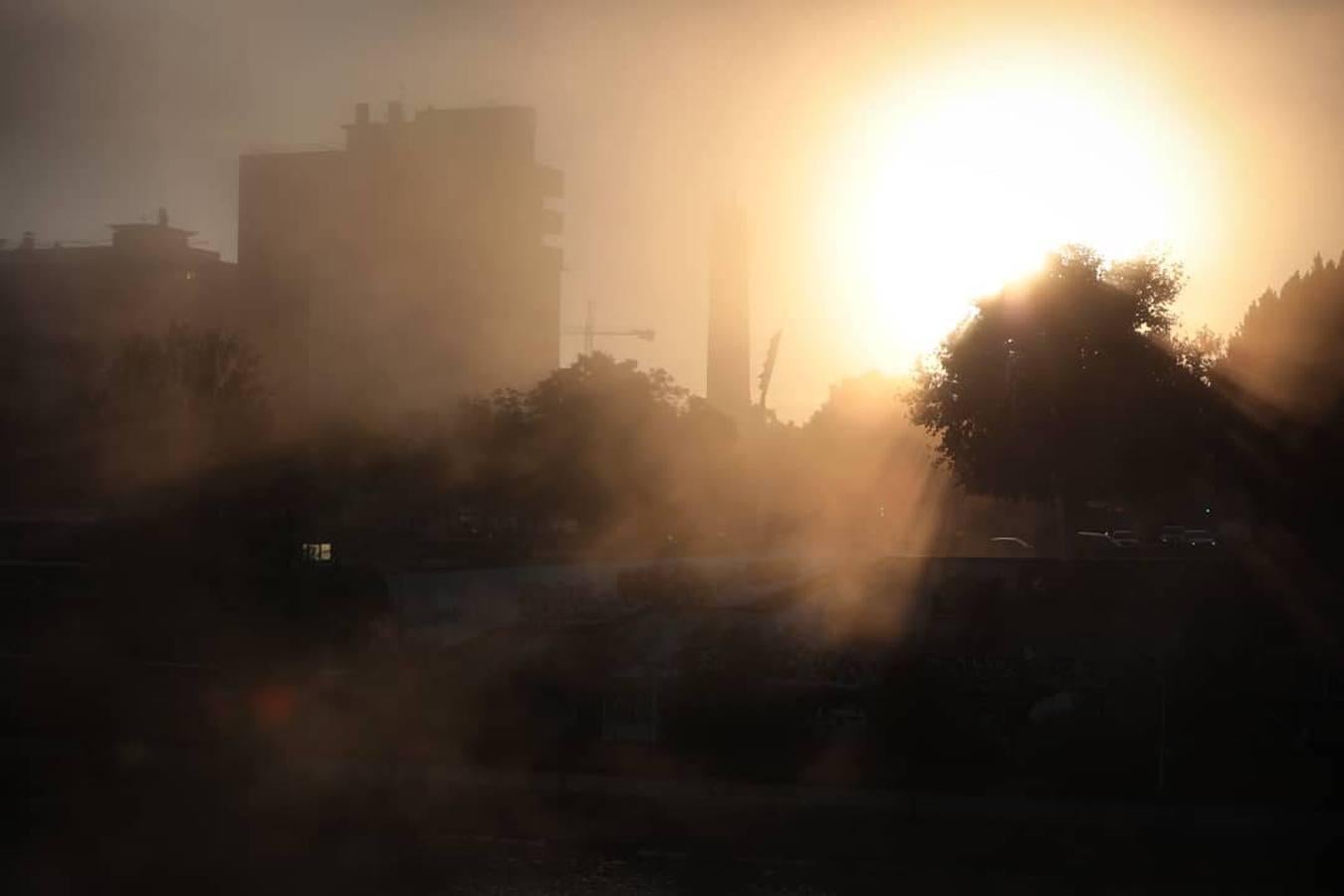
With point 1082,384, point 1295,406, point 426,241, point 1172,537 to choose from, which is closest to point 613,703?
point 1295,406

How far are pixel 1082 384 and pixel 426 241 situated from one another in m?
96.4

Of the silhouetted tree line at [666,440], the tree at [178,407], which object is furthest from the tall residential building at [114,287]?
the tree at [178,407]

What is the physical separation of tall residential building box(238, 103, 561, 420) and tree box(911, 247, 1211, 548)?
241 ft

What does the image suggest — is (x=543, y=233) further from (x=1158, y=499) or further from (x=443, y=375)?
(x=1158, y=499)

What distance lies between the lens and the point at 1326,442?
153 feet

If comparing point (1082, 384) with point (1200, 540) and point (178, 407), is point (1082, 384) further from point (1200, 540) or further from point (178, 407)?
point (178, 407)

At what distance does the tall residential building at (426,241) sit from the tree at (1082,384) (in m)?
73.4

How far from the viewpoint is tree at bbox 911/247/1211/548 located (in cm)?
5519

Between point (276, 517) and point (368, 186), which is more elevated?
point (368, 186)

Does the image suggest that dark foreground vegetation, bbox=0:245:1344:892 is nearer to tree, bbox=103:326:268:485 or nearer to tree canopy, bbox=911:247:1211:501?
tree, bbox=103:326:268:485

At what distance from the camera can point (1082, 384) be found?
2194 inches

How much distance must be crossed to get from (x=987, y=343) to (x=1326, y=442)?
1462cm

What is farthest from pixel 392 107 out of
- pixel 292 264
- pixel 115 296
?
pixel 115 296

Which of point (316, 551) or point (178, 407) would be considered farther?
point (178, 407)
